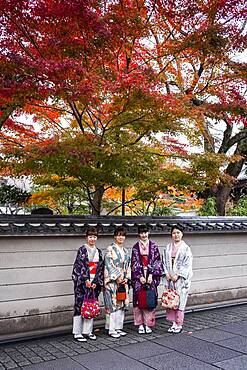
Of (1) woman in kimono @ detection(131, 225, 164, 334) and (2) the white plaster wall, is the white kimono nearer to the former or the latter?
(1) woman in kimono @ detection(131, 225, 164, 334)

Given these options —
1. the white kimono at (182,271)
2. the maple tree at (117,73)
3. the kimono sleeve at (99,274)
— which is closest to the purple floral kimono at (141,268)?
the white kimono at (182,271)

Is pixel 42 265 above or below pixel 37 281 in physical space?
above

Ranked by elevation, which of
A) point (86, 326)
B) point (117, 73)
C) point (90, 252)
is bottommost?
A: point (86, 326)

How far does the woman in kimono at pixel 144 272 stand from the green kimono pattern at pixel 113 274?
0.15 metres

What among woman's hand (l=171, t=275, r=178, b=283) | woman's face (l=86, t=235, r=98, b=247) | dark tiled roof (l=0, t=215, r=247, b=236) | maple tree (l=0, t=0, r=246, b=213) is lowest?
woman's hand (l=171, t=275, r=178, b=283)

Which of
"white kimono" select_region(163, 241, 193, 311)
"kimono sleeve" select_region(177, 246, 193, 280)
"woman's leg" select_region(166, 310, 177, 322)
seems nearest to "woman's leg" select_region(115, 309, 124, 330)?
"woman's leg" select_region(166, 310, 177, 322)

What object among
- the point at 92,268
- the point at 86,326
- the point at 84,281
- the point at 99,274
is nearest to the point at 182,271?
the point at 99,274

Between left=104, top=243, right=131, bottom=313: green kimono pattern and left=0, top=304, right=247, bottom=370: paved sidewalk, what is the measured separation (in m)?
0.43

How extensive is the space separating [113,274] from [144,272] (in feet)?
1.56

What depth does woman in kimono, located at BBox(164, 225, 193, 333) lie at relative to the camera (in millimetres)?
5691

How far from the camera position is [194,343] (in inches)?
202

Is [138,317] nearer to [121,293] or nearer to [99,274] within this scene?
[121,293]

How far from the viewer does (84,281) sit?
17.3 ft

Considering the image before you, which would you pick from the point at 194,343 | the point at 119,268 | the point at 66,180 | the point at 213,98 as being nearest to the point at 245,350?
the point at 194,343
